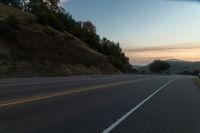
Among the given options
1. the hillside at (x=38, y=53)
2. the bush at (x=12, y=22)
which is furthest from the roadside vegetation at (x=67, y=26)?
the bush at (x=12, y=22)

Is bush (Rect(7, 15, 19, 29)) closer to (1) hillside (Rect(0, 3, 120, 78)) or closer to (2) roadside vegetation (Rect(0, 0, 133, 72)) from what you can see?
(1) hillside (Rect(0, 3, 120, 78))

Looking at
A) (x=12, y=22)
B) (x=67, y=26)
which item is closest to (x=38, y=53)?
(x=12, y=22)

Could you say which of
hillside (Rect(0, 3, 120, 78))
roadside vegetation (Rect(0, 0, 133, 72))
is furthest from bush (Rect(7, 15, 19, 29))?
roadside vegetation (Rect(0, 0, 133, 72))

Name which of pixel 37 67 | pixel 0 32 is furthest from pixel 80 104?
pixel 0 32

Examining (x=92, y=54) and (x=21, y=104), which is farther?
(x=92, y=54)

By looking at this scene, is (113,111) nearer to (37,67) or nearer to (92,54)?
(37,67)

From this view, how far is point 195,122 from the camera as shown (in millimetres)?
13555

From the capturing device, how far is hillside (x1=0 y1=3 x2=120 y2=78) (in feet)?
214

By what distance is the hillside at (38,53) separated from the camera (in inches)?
2564

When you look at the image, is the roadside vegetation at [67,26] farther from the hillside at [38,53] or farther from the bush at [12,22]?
the bush at [12,22]

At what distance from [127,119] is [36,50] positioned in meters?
64.9

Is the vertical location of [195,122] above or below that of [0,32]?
below

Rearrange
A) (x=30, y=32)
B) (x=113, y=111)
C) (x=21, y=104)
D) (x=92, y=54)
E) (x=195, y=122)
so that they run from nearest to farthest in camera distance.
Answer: (x=195, y=122) → (x=113, y=111) → (x=21, y=104) → (x=30, y=32) → (x=92, y=54)

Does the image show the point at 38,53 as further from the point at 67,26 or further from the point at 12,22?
the point at 67,26
